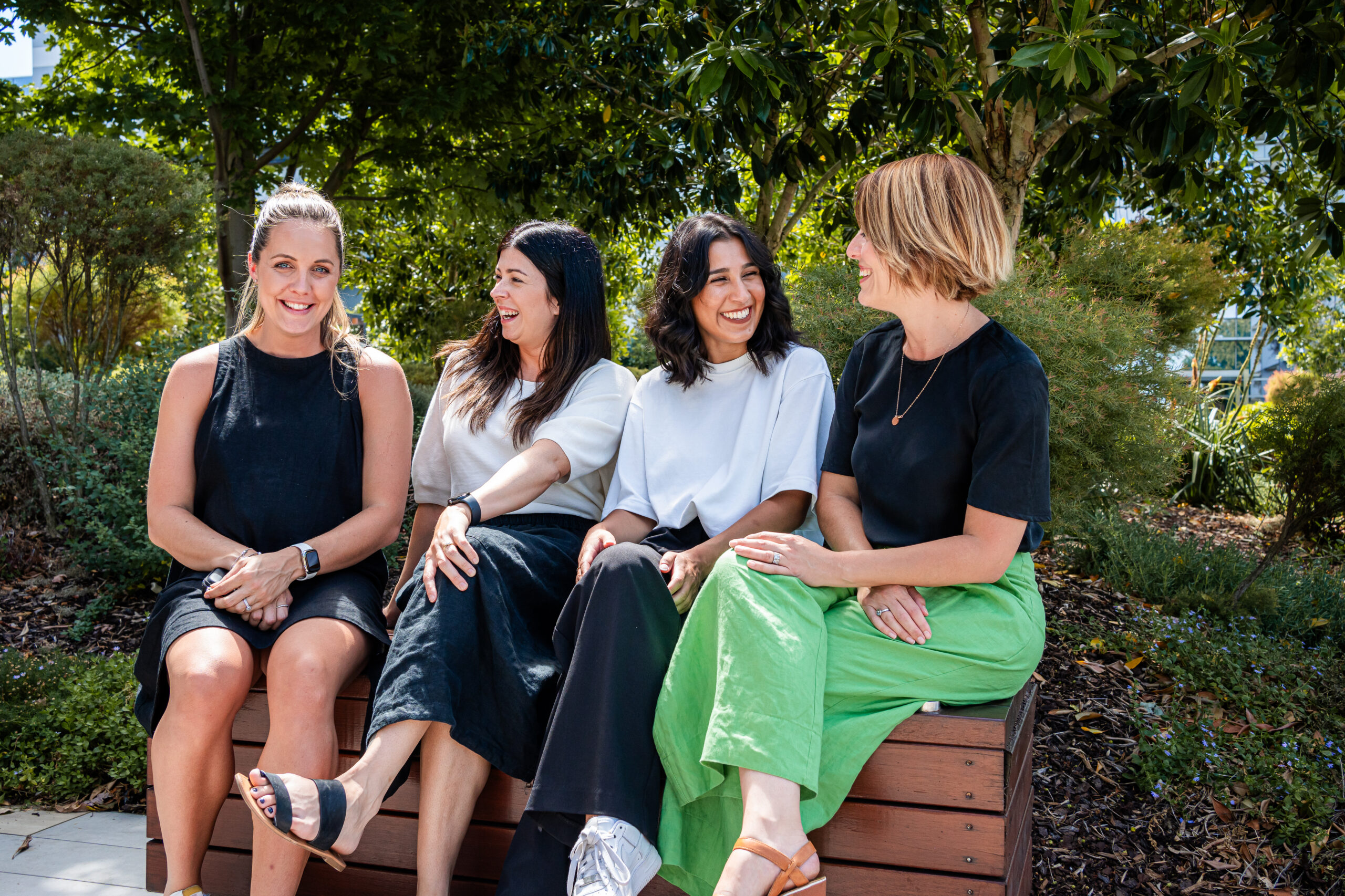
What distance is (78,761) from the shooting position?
9.70ft

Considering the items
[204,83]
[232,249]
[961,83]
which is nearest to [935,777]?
[961,83]

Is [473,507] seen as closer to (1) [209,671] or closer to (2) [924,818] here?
(1) [209,671]

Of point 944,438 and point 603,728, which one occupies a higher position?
point 944,438

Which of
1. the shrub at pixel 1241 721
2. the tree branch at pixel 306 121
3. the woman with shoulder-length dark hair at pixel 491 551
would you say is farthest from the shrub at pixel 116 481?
the shrub at pixel 1241 721

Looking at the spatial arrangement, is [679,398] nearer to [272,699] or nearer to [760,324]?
[760,324]

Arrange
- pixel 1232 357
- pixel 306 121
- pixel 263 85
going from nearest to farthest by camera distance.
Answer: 1. pixel 263 85
2. pixel 306 121
3. pixel 1232 357

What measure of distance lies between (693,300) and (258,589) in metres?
1.29

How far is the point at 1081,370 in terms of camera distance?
3.59 m

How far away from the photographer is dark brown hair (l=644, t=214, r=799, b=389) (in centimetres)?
250

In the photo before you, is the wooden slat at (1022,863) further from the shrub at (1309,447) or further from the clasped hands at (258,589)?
the shrub at (1309,447)

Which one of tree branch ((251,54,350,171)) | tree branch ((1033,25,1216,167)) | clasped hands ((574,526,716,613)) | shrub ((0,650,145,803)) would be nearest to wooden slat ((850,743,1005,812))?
clasped hands ((574,526,716,613))

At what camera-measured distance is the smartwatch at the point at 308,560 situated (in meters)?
2.24

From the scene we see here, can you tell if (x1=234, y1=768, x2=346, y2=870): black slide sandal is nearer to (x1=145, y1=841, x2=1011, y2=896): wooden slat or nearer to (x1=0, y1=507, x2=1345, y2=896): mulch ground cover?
A: (x1=145, y1=841, x2=1011, y2=896): wooden slat

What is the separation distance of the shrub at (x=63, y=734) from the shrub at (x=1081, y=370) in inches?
110
